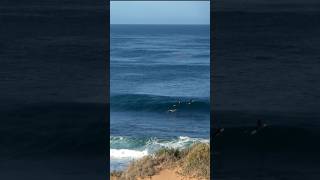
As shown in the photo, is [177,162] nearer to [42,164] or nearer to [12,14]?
[42,164]

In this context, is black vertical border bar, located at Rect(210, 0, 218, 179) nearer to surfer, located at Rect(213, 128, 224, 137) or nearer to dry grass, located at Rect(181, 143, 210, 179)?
surfer, located at Rect(213, 128, 224, 137)

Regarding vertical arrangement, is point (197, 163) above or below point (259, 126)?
below

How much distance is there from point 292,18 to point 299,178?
258cm

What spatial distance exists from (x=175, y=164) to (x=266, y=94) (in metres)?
4.28

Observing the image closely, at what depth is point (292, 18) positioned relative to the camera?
→ 1003 cm

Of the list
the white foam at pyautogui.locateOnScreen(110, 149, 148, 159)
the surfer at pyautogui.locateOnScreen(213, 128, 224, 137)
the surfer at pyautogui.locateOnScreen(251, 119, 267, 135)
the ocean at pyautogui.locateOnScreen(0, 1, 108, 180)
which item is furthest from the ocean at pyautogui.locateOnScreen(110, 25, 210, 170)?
the surfer at pyautogui.locateOnScreen(251, 119, 267, 135)

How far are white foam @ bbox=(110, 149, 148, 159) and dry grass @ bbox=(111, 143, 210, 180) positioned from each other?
8.45 feet

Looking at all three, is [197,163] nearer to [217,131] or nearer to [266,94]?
[217,131]

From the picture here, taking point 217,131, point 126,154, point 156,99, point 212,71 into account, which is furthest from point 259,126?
point 156,99

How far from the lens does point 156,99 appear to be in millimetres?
26047

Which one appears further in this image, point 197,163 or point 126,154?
point 126,154

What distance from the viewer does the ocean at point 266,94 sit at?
10.0m

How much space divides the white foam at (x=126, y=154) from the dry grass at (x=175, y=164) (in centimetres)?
258

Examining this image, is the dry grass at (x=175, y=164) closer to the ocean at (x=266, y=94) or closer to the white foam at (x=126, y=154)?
the white foam at (x=126, y=154)
